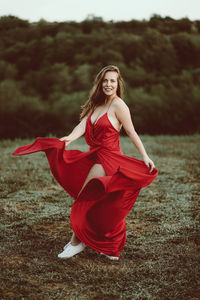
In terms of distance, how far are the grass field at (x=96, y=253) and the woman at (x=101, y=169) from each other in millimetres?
270

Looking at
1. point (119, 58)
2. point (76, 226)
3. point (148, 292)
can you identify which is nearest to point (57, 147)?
point (76, 226)

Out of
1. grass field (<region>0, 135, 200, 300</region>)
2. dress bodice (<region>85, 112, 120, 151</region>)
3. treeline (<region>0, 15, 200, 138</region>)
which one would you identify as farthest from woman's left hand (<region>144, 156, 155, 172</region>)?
treeline (<region>0, 15, 200, 138</region>)

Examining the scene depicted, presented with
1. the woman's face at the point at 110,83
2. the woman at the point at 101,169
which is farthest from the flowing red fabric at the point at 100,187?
the woman's face at the point at 110,83

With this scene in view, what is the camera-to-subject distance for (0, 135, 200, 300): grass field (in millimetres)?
2865

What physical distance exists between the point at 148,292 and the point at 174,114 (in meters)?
12.4

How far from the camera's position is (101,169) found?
330 cm

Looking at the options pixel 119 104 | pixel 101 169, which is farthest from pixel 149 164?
pixel 119 104

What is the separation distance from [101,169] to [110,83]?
2.67 ft

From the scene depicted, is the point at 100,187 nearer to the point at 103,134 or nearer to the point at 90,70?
the point at 103,134

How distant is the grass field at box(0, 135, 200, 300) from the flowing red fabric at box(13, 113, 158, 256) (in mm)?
264

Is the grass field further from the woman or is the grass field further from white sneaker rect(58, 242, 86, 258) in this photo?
the woman

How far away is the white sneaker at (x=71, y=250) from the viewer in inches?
134

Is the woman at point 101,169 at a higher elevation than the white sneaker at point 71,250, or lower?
higher

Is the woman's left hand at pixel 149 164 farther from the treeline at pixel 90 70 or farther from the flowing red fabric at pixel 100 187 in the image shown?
the treeline at pixel 90 70
